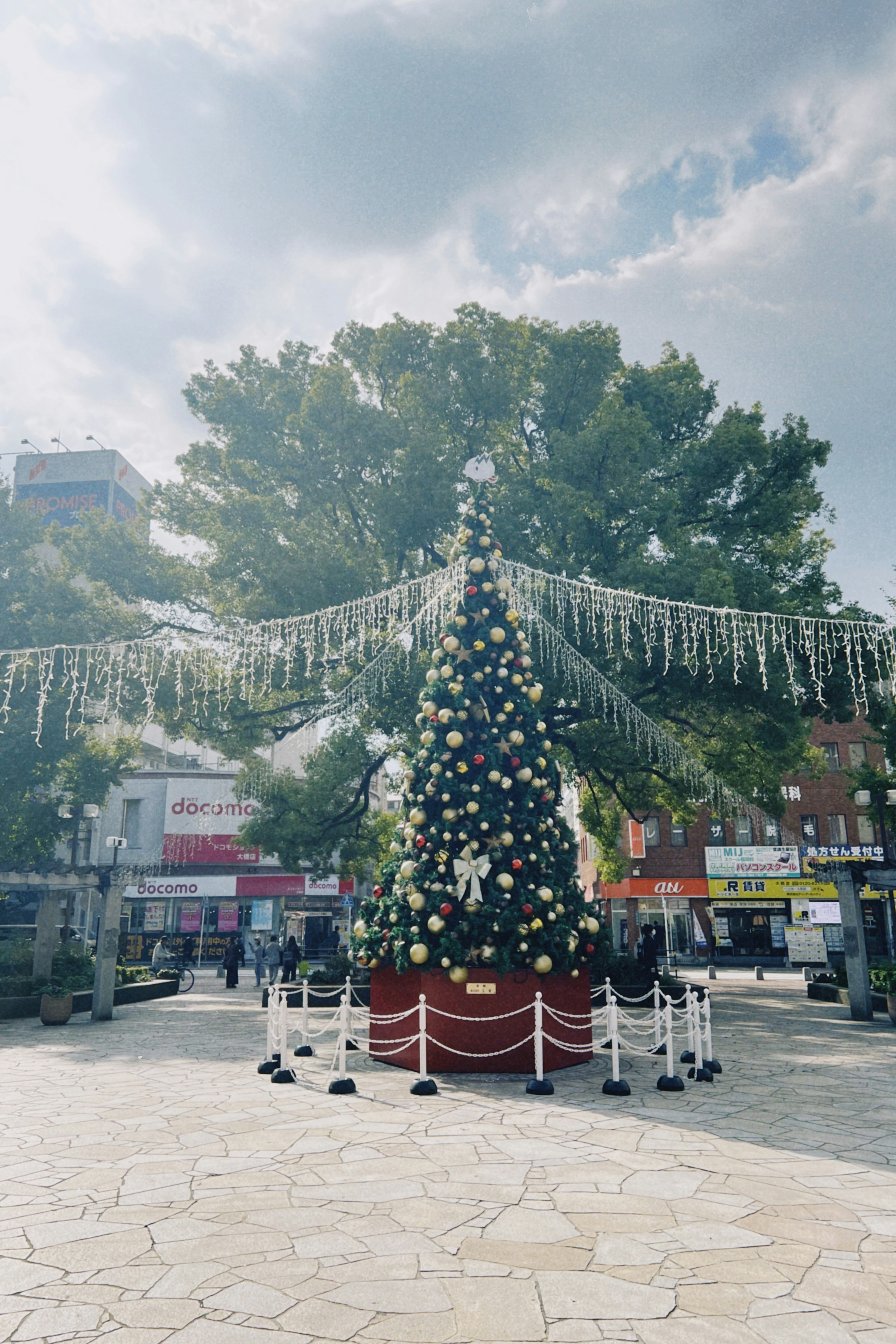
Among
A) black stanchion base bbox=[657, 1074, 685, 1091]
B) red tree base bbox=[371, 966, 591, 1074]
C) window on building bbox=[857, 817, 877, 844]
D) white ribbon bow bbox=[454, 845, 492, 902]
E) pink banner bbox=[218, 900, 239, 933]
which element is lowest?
black stanchion base bbox=[657, 1074, 685, 1091]

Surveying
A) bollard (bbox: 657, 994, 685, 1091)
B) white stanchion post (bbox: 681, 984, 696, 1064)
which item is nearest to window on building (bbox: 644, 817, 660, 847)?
white stanchion post (bbox: 681, 984, 696, 1064)

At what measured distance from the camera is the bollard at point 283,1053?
1133 centimetres

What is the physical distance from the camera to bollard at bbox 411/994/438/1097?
34.1 ft

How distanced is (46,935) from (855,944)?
58.9 ft

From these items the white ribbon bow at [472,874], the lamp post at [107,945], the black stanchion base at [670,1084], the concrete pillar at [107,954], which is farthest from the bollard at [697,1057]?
the concrete pillar at [107,954]

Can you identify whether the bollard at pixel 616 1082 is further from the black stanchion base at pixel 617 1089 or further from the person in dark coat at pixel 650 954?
the person in dark coat at pixel 650 954

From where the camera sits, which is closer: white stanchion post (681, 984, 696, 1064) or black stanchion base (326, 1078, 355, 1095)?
black stanchion base (326, 1078, 355, 1095)

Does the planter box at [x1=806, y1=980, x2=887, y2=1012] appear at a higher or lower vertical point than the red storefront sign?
lower

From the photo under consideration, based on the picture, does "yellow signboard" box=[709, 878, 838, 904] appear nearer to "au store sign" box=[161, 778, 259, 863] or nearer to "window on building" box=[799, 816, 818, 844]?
"window on building" box=[799, 816, 818, 844]

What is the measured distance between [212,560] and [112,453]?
3711cm

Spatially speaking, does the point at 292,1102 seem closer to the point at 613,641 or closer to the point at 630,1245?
the point at 630,1245

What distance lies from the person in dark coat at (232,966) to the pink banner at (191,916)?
15.9 metres

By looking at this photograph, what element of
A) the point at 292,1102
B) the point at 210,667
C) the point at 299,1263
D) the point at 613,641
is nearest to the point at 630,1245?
the point at 299,1263

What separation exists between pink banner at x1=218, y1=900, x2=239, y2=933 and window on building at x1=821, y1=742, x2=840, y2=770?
99.2ft
